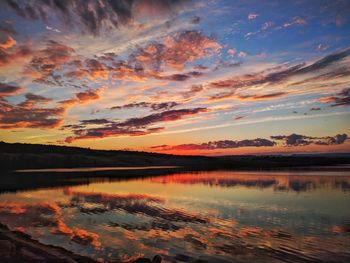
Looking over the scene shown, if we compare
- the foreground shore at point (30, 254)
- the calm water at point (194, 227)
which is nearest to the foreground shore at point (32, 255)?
the foreground shore at point (30, 254)

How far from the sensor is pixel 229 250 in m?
19.5

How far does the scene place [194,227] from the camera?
2591 cm

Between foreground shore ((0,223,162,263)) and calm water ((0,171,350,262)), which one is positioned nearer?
foreground shore ((0,223,162,263))

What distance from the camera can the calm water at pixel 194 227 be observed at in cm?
1908

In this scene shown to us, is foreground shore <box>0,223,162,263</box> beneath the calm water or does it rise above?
above

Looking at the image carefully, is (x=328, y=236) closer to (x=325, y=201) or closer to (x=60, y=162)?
(x=325, y=201)

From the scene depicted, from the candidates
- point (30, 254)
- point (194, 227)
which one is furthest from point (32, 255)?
point (194, 227)

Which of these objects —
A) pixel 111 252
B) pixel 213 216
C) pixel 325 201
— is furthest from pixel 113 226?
pixel 325 201

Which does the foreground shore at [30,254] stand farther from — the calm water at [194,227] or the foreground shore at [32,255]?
the calm water at [194,227]

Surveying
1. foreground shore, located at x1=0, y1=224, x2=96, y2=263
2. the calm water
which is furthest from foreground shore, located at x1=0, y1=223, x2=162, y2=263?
the calm water

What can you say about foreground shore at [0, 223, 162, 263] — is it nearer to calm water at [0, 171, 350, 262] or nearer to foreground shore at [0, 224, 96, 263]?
foreground shore at [0, 224, 96, 263]

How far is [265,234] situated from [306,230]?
10.8ft

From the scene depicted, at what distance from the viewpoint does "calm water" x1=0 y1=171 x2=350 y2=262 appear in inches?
751

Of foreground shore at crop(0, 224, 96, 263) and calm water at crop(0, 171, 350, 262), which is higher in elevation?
foreground shore at crop(0, 224, 96, 263)
